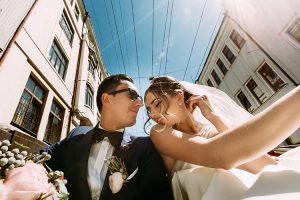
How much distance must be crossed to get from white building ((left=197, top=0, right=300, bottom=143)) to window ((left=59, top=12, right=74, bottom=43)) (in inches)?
483

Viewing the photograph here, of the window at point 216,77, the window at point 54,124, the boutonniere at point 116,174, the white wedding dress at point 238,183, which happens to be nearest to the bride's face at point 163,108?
the white wedding dress at point 238,183

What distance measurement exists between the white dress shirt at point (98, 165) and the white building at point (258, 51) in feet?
46.3

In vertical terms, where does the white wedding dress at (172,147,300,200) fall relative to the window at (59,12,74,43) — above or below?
below

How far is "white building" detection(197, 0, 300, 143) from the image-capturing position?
13609mm

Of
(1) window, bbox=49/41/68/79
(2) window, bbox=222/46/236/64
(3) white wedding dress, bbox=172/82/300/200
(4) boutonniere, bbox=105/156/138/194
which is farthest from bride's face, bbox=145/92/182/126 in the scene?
(2) window, bbox=222/46/236/64

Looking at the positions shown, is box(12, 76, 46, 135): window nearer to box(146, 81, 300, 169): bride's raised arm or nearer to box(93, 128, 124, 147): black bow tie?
box(93, 128, 124, 147): black bow tie

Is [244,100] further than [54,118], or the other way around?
[244,100]

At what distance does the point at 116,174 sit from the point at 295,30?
1641 centimetres

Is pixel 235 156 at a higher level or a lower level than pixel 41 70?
lower

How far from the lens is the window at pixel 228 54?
19.2m

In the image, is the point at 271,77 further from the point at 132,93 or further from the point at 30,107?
the point at 30,107

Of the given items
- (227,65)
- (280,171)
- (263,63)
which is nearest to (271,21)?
(263,63)

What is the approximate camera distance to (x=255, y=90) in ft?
56.1

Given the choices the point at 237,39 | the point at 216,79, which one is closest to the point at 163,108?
the point at 237,39
